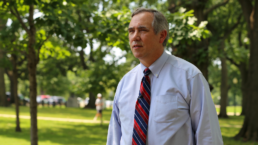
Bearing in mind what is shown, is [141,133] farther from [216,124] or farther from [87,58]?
[87,58]

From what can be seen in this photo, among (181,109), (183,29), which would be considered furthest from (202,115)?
(183,29)

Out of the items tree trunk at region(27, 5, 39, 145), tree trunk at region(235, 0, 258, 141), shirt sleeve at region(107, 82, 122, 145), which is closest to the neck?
shirt sleeve at region(107, 82, 122, 145)

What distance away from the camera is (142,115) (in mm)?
2281

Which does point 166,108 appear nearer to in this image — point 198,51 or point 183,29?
point 183,29

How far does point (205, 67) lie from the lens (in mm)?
10117

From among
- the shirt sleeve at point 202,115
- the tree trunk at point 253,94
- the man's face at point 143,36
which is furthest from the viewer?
the tree trunk at point 253,94

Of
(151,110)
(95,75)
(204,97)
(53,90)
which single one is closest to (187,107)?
(204,97)

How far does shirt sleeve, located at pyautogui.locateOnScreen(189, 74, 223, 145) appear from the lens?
2.06 meters

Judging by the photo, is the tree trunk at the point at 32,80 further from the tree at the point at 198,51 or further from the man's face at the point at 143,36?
the man's face at the point at 143,36

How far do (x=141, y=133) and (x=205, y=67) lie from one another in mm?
8276

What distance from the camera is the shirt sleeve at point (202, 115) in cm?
206

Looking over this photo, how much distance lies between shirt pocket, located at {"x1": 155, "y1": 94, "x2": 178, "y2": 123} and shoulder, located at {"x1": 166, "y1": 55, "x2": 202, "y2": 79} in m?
0.20

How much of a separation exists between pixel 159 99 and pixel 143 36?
51 cm

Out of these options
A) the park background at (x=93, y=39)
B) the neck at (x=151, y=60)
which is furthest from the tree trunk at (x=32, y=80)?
the neck at (x=151, y=60)
